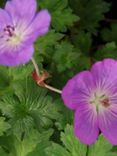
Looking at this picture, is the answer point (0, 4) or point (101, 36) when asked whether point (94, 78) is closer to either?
point (0, 4)

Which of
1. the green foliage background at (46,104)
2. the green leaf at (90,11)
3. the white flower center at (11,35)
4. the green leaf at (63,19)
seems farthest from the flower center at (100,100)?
the green leaf at (90,11)

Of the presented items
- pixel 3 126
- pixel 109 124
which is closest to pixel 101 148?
pixel 109 124

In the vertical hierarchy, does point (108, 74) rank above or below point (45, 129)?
above

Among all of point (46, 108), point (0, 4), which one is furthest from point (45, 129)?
point (0, 4)

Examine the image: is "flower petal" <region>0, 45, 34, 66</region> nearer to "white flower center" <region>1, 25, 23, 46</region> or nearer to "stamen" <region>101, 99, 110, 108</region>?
"white flower center" <region>1, 25, 23, 46</region>

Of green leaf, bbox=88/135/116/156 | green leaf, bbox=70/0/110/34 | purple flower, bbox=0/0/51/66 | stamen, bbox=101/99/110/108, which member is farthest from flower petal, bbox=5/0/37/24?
green leaf, bbox=70/0/110/34

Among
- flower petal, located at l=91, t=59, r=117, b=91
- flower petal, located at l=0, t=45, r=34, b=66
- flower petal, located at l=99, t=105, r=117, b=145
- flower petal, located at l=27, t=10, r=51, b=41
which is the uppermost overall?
flower petal, located at l=27, t=10, r=51, b=41

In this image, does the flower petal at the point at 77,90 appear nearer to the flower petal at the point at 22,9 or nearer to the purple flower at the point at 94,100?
the purple flower at the point at 94,100
